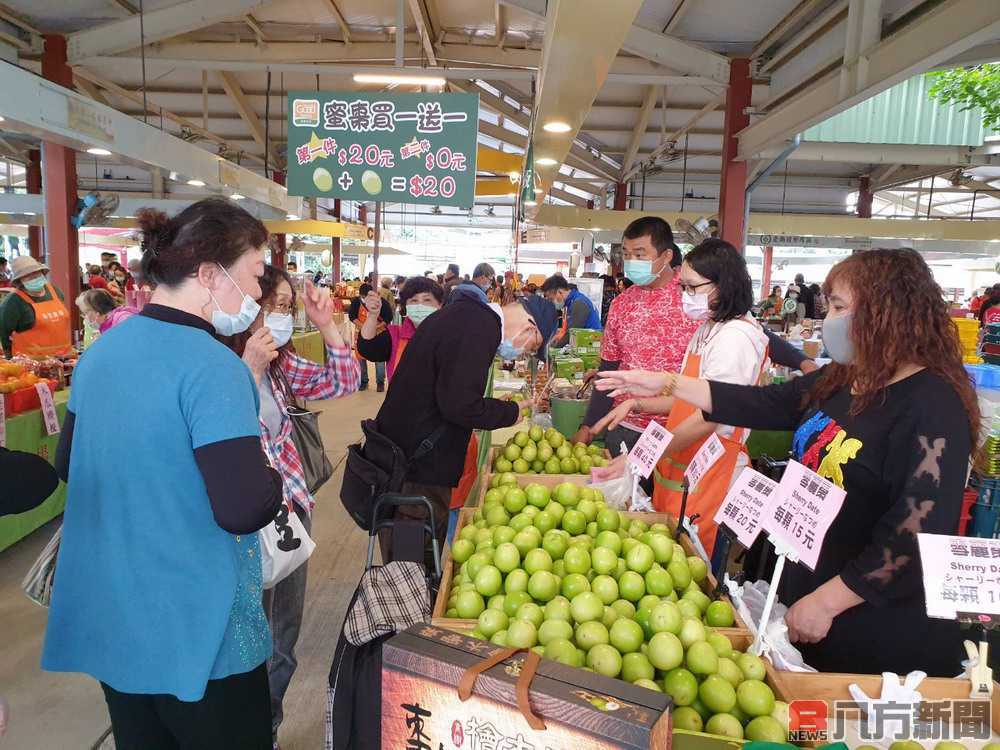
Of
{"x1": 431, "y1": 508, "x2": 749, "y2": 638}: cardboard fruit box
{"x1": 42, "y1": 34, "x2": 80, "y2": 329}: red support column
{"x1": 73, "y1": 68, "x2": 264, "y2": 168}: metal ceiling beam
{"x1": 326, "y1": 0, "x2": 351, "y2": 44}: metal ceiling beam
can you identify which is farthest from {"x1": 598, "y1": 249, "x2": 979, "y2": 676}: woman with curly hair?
{"x1": 42, "y1": 34, "x2": 80, "y2": 329}: red support column

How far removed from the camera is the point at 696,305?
2.71 metres

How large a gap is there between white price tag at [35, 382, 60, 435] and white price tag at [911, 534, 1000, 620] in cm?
500

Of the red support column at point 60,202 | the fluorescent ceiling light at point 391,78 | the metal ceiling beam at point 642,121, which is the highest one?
the metal ceiling beam at point 642,121

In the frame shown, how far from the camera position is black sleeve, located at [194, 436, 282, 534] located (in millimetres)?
A: 1350

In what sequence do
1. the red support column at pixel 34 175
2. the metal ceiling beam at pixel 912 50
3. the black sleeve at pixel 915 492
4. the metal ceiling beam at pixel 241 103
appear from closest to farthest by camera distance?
the black sleeve at pixel 915 492, the metal ceiling beam at pixel 912 50, the metal ceiling beam at pixel 241 103, the red support column at pixel 34 175

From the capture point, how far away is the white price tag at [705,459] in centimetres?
205

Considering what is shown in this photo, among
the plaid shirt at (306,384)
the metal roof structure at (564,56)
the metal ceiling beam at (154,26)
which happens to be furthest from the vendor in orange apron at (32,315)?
the plaid shirt at (306,384)

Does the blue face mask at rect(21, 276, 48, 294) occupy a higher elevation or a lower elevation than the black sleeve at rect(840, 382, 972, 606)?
higher

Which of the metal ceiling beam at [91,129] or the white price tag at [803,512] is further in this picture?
the metal ceiling beam at [91,129]

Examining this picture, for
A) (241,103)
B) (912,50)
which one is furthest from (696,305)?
(241,103)

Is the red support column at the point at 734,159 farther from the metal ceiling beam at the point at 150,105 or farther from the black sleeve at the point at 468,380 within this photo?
the metal ceiling beam at the point at 150,105

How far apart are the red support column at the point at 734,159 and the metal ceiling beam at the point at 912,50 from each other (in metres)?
1.73

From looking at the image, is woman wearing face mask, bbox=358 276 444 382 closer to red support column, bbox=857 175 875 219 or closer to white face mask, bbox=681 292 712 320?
white face mask, bbox=681 292 712 320

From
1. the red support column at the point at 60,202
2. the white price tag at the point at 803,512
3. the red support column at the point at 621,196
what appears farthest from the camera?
the red support column at the point at 621,196
